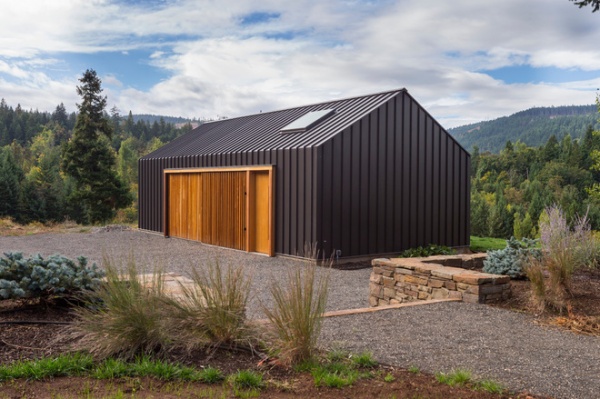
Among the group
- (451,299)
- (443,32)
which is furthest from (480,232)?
(451,299)

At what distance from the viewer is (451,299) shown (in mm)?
6043

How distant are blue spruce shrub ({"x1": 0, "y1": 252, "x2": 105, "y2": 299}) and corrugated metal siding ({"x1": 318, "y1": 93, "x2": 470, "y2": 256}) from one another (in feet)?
19.7

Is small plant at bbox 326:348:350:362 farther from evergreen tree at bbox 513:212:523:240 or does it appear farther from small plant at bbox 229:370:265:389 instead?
evergreen tree at bbox 513:212:523:240

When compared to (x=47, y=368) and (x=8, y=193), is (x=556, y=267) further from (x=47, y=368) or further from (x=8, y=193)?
(x=8, y=193)

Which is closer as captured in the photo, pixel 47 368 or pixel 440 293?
pixel 47 368

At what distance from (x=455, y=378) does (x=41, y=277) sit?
3.57 meters

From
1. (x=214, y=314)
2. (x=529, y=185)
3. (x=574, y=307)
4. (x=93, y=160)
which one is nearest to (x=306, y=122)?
(x=574, y=307)

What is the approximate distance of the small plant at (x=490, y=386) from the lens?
132 inches

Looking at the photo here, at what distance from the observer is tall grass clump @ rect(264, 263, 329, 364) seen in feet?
11.8

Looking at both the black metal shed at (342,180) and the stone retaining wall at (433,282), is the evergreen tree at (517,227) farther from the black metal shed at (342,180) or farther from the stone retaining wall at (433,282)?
the stone retaining wall at (433,282)

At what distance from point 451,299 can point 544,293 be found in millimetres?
984

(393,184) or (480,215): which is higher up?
(393,184)

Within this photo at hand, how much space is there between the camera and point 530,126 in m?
127

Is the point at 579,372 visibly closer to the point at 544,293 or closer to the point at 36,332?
the point at 544,293
